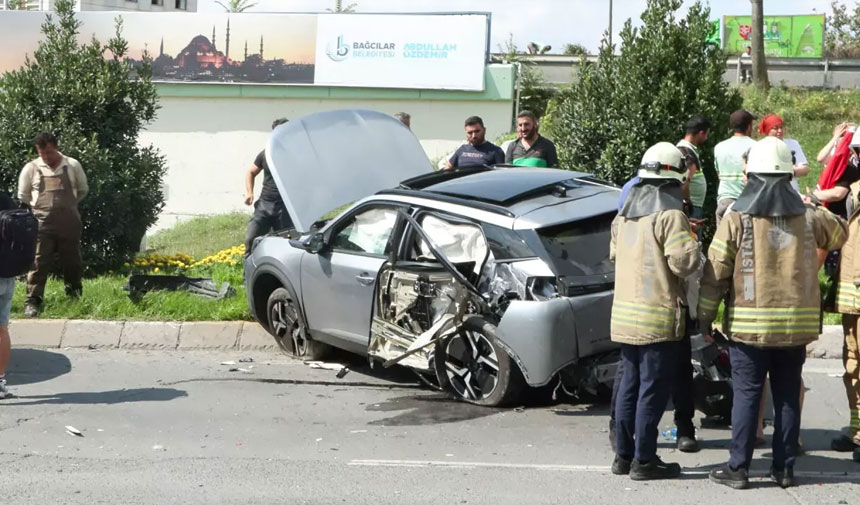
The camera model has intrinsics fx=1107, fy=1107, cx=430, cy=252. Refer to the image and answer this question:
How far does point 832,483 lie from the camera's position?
5.71 metres

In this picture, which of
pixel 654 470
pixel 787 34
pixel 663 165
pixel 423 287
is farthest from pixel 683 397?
pixel 787 34

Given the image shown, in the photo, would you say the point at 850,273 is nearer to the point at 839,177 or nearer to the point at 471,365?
the point at 471,365

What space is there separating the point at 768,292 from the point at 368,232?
137 inches

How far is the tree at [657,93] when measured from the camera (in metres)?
10.9

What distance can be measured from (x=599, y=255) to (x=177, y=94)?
19.1 metres

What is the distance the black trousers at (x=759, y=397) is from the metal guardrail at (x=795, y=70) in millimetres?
21097

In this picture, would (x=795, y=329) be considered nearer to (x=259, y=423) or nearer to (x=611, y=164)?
(x=259, y=423)

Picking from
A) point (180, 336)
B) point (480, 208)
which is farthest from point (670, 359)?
point (180, 336)

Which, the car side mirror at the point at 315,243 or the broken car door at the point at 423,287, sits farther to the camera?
the car side mirror at the point at 315,243

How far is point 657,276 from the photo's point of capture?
18.5ft

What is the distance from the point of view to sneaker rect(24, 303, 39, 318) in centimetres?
1009

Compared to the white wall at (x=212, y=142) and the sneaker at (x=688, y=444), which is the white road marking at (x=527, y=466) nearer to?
the sneaker at (x=688, y=444)

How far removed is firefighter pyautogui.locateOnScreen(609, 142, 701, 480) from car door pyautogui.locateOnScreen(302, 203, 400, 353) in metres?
2.42

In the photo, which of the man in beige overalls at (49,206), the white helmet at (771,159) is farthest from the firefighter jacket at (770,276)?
the man in beige overalls at (49,206)
